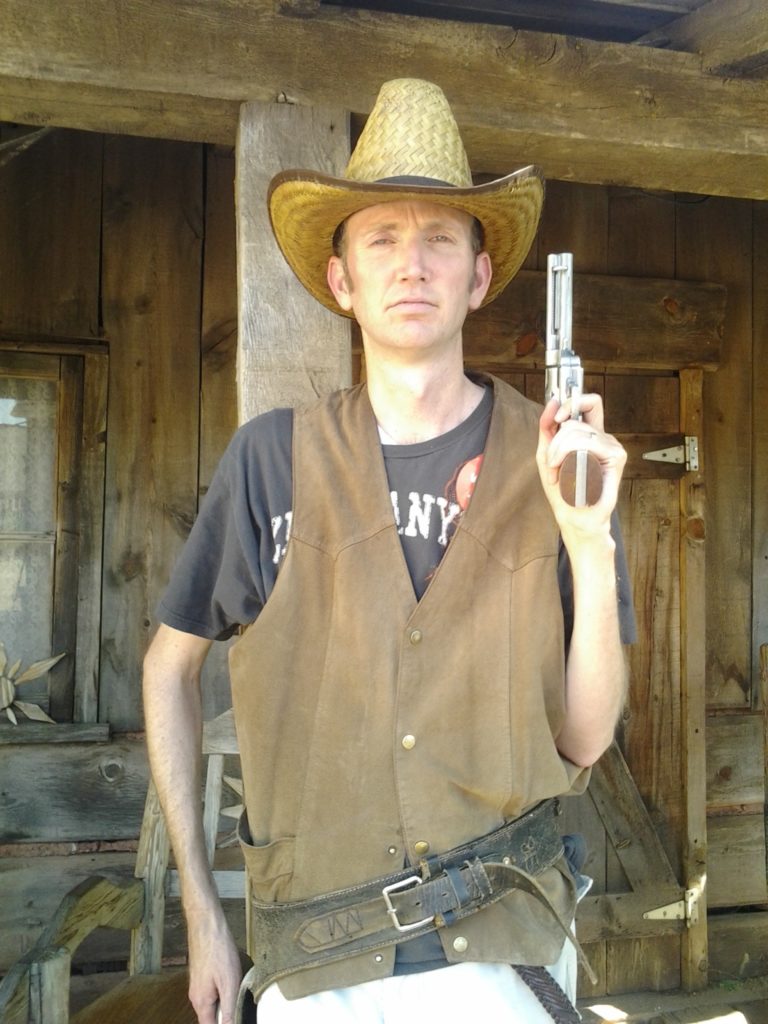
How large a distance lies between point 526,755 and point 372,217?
38.1 inches

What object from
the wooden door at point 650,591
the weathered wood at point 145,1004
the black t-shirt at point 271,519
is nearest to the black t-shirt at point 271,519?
the black t-shirt at point 271,519

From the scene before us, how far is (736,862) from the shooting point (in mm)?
4340

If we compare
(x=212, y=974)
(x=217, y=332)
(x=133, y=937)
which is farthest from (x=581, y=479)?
(x=217, y=332)

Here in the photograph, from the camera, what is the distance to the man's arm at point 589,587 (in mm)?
1471

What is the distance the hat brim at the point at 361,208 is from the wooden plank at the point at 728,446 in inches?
96.4

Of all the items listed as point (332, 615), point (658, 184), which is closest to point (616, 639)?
point (332, 615)

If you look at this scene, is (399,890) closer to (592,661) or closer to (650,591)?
(592,661)

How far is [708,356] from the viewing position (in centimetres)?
417

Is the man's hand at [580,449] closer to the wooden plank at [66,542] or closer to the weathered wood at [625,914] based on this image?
the wooden plank at [66,542]

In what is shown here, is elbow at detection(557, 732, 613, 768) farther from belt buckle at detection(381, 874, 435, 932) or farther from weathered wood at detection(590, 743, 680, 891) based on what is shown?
weathered wood at detection(590, 743, 680, 891)

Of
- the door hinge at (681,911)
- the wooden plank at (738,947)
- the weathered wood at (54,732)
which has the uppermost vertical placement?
the weathered wood at (54,732)

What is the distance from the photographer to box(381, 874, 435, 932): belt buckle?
5.16 ft

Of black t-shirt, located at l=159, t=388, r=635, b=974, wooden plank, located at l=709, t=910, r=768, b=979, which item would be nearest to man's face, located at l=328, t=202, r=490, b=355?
black t-shirt, located at l=159, t=388, r=635, b=974

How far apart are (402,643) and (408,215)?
2.45 feet
